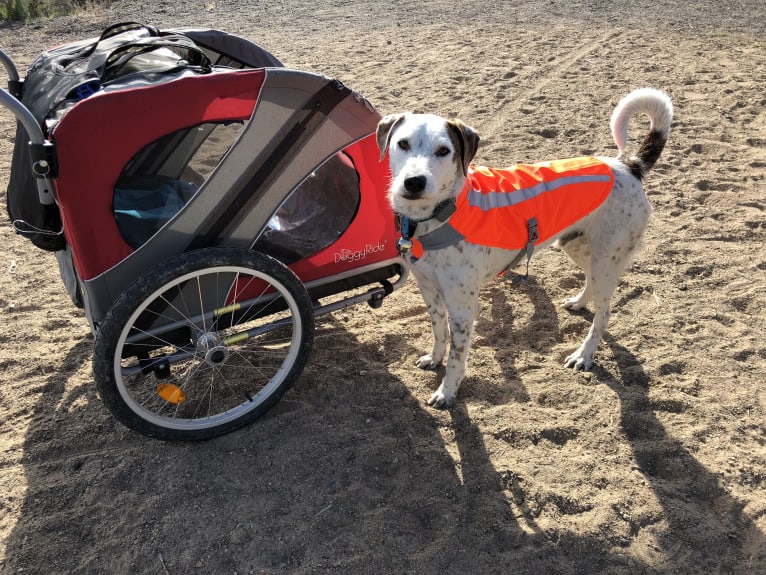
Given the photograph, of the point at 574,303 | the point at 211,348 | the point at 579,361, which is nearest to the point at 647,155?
the point at 574,303

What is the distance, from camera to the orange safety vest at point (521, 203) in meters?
3.06

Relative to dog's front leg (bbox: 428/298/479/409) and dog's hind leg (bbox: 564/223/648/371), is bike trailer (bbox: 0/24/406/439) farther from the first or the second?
dog's hind leg (bbox: 564/223/648/371)

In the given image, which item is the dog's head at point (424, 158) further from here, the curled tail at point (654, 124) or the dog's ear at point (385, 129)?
the curled tail at point (654, 124)

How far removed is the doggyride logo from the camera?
3.44 meters

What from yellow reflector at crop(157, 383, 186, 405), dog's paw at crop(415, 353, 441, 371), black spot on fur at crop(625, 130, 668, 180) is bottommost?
dog's paw at crop(415, 353, 441, 371)

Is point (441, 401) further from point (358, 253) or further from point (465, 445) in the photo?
point (358, 253)

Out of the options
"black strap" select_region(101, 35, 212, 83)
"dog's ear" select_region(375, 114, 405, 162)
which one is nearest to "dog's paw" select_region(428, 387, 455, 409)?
"dog's ear" select_region(375, 114, 405, 162)

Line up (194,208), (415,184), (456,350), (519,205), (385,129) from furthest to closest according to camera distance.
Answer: (456,350) < (519,205) < (385,129) < (194,208) < (415,184)

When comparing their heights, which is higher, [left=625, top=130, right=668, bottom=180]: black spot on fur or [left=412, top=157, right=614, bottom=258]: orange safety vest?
[left=625, top=130, right=668, bottom=180]: black spot on fur

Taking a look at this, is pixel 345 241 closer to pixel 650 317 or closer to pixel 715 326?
pixel 650 317

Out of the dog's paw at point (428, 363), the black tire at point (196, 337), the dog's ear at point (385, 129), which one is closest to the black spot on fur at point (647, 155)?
the dog's ear at point (385, 129)

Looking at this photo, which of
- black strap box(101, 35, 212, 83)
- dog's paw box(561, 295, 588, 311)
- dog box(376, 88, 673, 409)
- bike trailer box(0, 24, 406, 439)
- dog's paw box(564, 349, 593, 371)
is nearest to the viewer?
bike trailer box(0, 24, 406, 439)

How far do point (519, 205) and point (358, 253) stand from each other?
0.91 metres

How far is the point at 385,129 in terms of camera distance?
3035 mm
